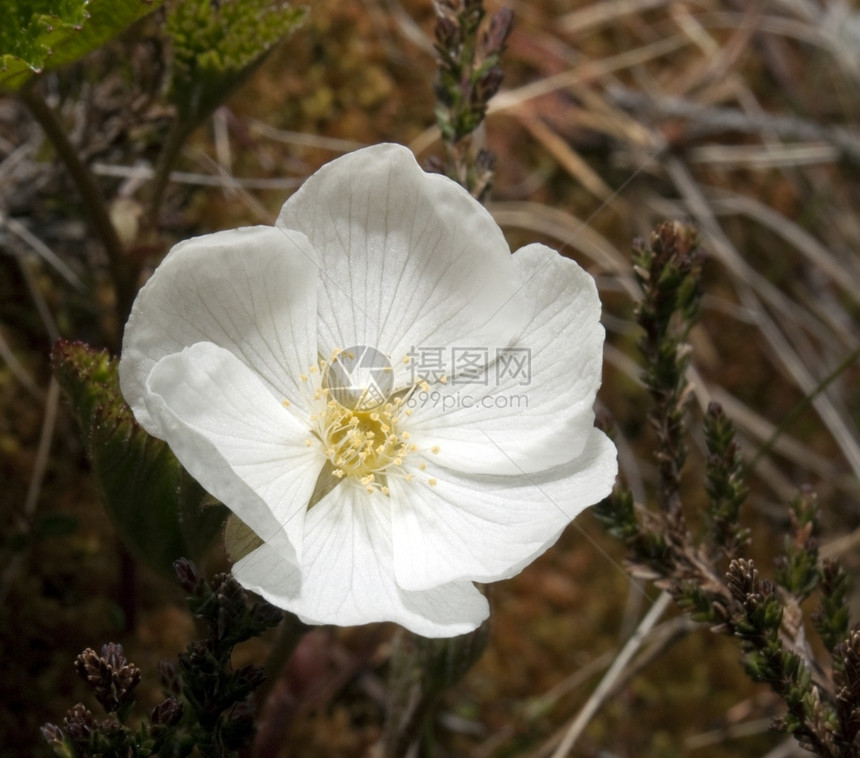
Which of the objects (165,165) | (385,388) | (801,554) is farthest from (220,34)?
(801,554)

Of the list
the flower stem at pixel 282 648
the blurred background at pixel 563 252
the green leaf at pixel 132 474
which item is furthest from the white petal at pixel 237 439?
the blurred background at pixel 563 252

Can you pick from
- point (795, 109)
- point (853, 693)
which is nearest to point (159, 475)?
point (853, 693)

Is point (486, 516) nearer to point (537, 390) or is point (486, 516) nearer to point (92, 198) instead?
point (537, 390)

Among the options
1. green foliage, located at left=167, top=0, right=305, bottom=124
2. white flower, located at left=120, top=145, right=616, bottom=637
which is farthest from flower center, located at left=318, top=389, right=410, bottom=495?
green foliage, located at left=167, top=0, right=305, bottom=124

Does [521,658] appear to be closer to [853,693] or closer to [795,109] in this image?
[853,693]

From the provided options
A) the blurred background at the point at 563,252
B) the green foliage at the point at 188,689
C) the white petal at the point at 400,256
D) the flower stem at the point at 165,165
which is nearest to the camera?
the green foliage at the point at 188,689

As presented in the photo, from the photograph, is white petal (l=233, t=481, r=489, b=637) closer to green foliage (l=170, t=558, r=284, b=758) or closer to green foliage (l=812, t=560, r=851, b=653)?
green foliage (l=170, t=558, r=284, b=758)

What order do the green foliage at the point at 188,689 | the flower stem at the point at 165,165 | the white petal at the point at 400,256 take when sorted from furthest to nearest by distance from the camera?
the flower stem at the point at 165,165
the white petal at the point at 400,256
the green foliage at the point at 188,689

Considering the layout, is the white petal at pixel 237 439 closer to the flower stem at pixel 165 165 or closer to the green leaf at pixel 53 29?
the green leaf at pixel 53 29
